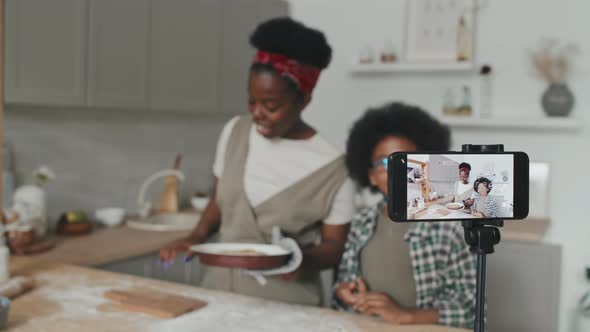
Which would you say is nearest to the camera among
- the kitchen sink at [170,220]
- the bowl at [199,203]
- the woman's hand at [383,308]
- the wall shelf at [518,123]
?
the woman's hand at [383,308]

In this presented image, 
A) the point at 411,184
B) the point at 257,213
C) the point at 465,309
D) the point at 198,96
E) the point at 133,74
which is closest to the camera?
the point at 411,184

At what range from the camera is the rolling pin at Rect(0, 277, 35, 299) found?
143 cm

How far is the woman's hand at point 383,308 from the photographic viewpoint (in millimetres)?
1396

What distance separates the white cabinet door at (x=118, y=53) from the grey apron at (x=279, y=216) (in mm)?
1064

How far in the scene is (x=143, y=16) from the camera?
2.84 metres

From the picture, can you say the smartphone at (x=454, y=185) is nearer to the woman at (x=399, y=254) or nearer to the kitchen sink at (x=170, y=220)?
the woman at (x=399, y=254)

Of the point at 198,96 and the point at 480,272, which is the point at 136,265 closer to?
the point at 198,96

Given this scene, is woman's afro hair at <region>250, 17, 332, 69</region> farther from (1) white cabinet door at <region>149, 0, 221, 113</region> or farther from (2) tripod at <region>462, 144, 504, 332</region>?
(1) white cabinet door at <region>149, 0, 221, 113</region>

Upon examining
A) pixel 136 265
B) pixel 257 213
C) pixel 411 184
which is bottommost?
pixel 136 265

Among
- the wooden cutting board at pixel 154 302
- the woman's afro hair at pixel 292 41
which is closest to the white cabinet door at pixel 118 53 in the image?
the woman's afro hair at pixel 292 41

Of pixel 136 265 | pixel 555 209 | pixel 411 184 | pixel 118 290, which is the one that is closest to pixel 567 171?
pixel 555 209

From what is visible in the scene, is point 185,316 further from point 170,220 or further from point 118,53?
point 170,220

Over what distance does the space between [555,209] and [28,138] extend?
269cm

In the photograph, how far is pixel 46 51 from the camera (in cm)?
240
